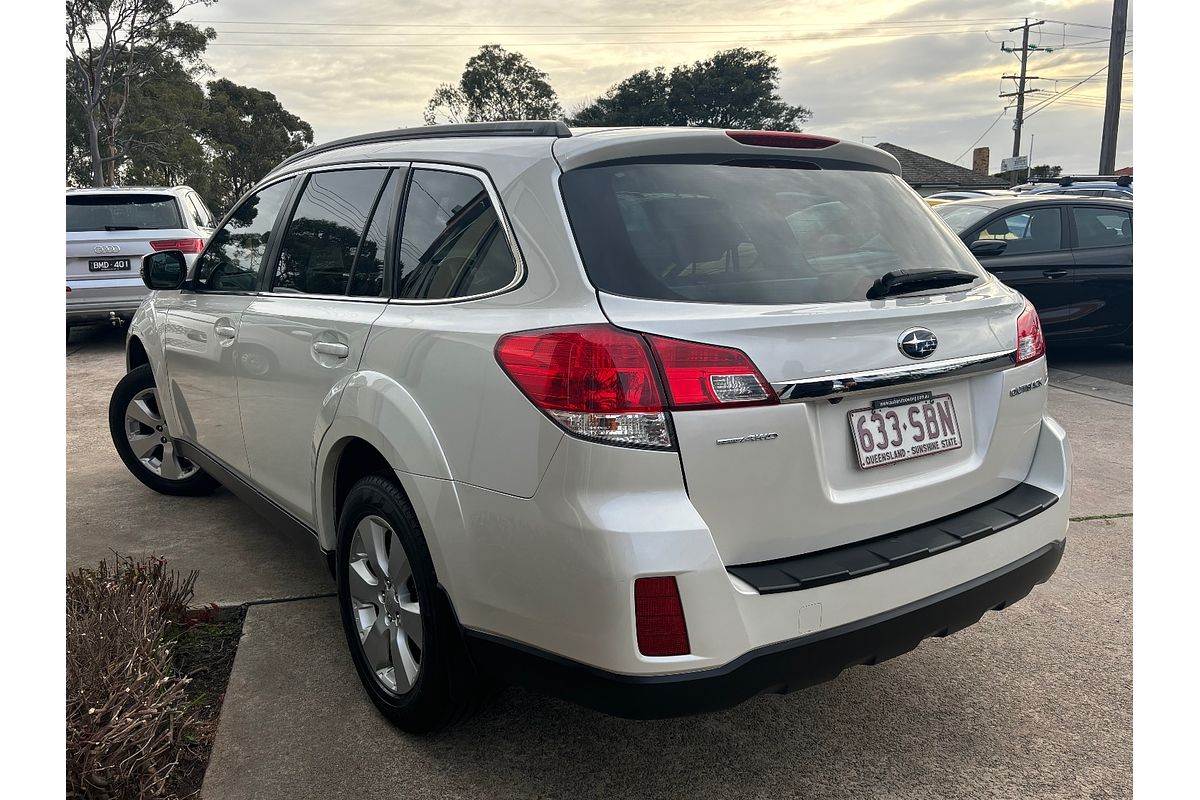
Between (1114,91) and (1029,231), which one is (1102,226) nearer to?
(1029,231)

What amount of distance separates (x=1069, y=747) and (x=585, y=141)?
2.20 metres

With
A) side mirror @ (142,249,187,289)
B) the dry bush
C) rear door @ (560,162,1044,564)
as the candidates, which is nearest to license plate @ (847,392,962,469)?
rear door @ (560,162,1044,564)

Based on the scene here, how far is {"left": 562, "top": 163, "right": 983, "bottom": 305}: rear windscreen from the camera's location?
7.30ft

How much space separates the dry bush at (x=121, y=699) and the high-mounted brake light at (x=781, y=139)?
2173 mm

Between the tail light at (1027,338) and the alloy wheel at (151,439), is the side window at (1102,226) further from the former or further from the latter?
the alloy wheel at (151,439)

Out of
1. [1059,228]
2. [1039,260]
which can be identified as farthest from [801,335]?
[1059,228]

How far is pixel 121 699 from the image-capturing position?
244 centimetres

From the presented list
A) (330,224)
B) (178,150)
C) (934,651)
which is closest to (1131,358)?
(934,651)

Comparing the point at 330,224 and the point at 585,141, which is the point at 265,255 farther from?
the point at 585,141

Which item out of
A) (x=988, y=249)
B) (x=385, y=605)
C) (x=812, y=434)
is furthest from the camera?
(x=988, y=249)

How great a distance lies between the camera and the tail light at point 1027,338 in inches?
104

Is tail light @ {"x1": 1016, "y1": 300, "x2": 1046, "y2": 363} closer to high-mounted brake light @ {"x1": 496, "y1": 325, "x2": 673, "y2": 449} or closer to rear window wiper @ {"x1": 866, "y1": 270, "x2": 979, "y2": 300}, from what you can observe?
rear window wiper @ {"x1": 866, "y1": 270, "x2": 979, "y2": 300}

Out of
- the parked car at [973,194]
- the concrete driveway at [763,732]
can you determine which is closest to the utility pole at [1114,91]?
the parked car at [973,194]

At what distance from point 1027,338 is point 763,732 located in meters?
1.39
